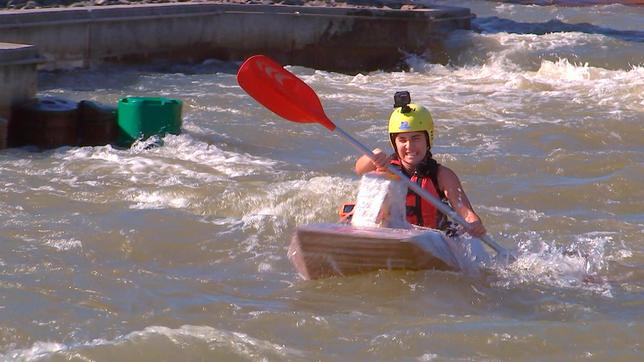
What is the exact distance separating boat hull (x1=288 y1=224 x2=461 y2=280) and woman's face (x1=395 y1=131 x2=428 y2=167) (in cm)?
43

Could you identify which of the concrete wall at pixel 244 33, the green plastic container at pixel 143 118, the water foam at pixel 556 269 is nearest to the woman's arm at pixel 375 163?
the water foam at pixel 556 269

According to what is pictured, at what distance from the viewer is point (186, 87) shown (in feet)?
47.5

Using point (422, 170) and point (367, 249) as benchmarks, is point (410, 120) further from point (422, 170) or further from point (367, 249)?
point (367, 249)

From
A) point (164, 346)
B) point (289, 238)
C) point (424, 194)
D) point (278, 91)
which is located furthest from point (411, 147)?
point (164, 346)

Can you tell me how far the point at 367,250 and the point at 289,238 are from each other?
5.13 ft

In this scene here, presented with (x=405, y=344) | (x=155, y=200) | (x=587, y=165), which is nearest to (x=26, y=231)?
(x=155, y=200)

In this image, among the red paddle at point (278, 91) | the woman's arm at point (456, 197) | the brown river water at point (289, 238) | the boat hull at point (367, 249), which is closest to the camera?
the brown river water at point (289, 238)

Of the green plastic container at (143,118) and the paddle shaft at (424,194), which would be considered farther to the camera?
the green plastic container at (143,118)

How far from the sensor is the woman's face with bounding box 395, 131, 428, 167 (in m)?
6.13

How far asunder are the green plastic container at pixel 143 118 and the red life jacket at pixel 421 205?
15.1 ft

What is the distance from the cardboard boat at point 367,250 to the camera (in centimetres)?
579

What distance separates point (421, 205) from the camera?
6262 mm

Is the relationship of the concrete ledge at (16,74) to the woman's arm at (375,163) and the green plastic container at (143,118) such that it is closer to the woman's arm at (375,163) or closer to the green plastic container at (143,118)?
the green plastic container at (143,118)

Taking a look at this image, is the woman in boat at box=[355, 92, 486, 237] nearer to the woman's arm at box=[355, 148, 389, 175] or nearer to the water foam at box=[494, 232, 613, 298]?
the woman's arm at box=[355, 148, 389, 175]
